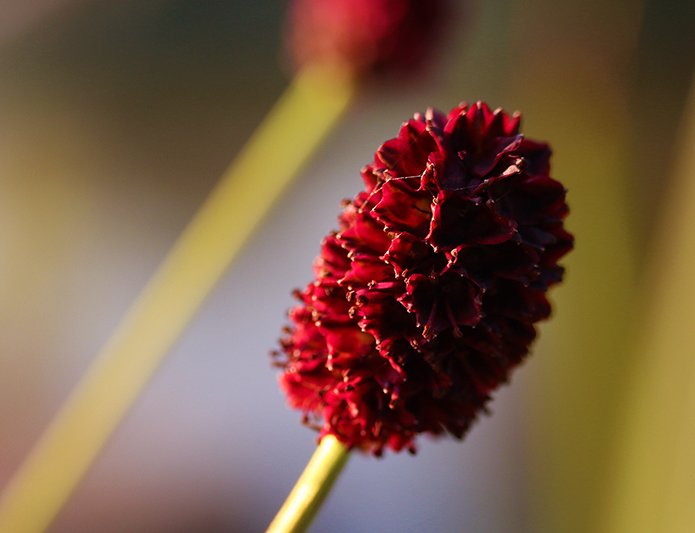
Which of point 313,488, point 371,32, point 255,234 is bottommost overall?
point 313,488

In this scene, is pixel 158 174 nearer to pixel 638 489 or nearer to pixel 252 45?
pixel 252 45

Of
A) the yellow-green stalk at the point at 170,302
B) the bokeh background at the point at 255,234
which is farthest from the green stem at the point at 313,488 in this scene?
the bokeh background at the point at 255,234

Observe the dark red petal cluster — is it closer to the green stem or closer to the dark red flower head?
the green stem

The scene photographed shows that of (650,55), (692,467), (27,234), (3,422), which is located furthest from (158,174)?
(692,467)

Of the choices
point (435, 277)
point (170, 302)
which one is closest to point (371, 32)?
point (170, 302)

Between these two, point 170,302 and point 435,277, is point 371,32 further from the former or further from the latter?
point 435,277

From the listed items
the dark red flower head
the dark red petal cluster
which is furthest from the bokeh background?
the dark red petal cluster
